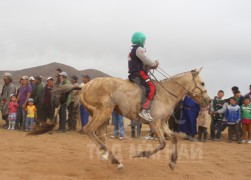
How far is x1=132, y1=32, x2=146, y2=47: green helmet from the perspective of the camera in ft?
25.0

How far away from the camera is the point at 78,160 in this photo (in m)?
8.10

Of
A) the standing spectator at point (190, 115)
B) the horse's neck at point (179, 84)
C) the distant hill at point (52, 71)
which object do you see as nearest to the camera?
the horse's neck at point (179, 84)

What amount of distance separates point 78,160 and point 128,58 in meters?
2.69

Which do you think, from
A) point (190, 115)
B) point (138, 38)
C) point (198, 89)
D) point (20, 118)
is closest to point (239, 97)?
point (190, 115)

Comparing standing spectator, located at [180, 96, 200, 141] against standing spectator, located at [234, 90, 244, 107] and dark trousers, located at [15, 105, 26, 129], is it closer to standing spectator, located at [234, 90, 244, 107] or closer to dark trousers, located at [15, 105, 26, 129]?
standing spectator, located at [234, 90, 244, 107]

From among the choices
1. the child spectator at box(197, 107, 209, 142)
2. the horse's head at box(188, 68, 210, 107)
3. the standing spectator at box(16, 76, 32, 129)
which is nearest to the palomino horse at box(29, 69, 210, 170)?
the horse's head at box(188, 68, 210, 107)

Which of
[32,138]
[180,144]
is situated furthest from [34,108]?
[180,144]

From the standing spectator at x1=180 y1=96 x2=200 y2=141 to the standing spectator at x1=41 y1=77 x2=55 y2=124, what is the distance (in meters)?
5.25

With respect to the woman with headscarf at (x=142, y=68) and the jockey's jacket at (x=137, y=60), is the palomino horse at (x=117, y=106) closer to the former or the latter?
the woman with headscarf at (x=142, y=68)

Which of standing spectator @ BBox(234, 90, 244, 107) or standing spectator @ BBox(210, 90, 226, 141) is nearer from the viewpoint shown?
standing spectator @ BBox(210, 90, 226, 141)

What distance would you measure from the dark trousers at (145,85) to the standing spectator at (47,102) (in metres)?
6.71

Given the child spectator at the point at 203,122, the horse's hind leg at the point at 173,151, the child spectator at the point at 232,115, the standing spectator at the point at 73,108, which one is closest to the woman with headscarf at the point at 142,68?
the horse's hind leg at the point at 173,151

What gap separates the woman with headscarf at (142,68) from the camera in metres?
7.34

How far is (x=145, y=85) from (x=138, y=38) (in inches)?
42.5
